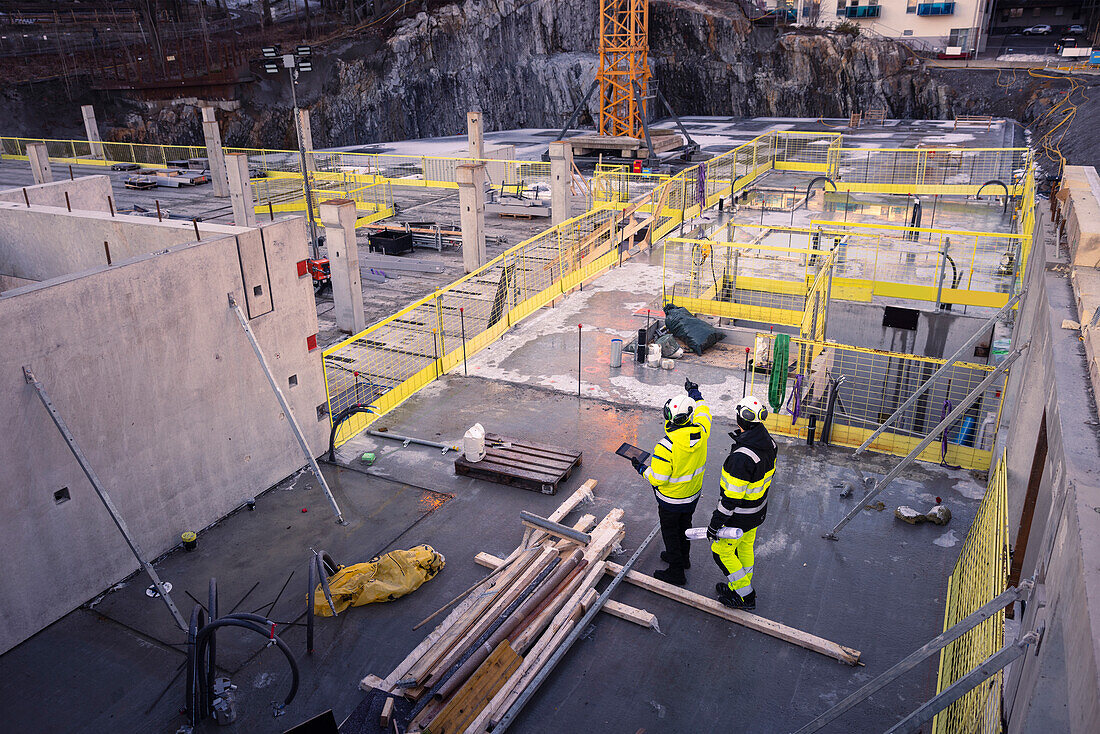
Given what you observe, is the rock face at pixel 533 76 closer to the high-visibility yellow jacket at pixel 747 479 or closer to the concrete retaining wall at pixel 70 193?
the concrete retaining wall at pixel 70 193

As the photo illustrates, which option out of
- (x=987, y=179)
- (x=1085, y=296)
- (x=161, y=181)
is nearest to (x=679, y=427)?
(x=1085, y=296)

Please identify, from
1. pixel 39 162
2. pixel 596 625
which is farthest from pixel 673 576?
pixel 39 162

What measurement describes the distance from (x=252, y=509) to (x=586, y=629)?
441 cm

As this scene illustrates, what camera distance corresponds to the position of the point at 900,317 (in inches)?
567

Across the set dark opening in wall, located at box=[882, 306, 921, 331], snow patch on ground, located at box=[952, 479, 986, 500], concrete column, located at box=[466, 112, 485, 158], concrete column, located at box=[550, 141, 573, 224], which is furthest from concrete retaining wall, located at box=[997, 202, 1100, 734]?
concrete column, located at box=[466, 112, 485, 158]

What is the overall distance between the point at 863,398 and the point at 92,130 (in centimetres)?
4237

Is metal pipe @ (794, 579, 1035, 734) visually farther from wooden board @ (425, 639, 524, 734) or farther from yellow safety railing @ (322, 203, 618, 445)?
yellow safety railing @ (322, 203, 618, 445)

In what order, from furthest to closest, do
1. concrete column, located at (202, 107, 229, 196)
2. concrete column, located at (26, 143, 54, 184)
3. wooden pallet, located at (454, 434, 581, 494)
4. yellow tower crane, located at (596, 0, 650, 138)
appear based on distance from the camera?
yellow tower crane, located at (596, 0, 650, 138)
concrete column, located at (202, 107, 229, 196)
concrete column, located at (26, 143, 54, 184)
wooden pallet, located at (454, 434, 581, 494)

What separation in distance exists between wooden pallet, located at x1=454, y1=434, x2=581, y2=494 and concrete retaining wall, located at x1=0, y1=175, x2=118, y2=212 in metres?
6.39

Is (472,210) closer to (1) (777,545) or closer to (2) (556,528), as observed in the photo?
(2) (556,528)

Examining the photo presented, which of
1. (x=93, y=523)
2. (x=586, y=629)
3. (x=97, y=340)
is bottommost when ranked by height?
(x=586, y=629)

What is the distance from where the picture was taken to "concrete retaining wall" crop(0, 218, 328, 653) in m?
6.41

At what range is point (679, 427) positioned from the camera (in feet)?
20.6

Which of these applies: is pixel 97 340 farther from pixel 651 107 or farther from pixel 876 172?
pixel 651 107
